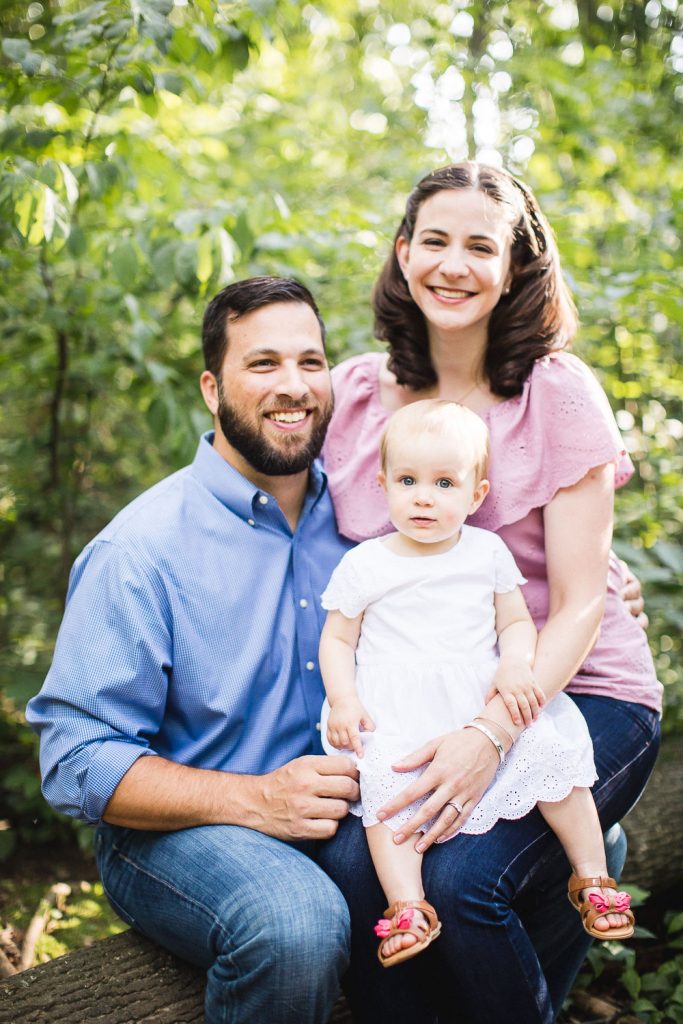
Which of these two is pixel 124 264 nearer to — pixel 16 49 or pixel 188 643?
pixel 16 49

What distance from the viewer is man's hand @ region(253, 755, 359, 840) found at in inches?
79.3

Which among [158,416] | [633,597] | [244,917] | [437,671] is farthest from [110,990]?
[158,416]

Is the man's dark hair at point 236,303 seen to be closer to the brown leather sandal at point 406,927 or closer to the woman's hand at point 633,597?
the woman's hand at point 633,597

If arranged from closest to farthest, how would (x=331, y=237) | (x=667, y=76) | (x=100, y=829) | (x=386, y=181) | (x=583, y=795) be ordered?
1. (x=583, y=795)
2. (x=100, y=829)
3. (x=331, y=237)
4. (x=667, y=76)
5. (x=386, y=181)

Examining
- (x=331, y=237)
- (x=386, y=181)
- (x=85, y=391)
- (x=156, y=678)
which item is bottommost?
(x=156, y=678)

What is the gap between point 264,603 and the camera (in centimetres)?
229

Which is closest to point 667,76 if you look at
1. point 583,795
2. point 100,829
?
point 583,795

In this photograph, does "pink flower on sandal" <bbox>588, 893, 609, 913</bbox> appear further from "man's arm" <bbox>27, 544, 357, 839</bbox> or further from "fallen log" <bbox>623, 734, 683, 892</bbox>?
"fallen log" <bbox>623, 734, 683, 892</bbox>

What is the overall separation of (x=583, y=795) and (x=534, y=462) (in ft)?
2.77

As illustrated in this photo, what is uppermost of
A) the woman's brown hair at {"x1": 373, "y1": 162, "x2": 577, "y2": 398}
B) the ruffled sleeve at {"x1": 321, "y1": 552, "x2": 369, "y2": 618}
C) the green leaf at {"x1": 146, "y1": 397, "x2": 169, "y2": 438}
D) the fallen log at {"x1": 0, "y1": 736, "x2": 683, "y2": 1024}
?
the woman's brown hair at {"x1": 373, "y1": 162, "x2": 577, "y2": 398}

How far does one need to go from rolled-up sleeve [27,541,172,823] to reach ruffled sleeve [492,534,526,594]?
83cm

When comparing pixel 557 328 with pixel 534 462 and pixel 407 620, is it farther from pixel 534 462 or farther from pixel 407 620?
pixel 407 620

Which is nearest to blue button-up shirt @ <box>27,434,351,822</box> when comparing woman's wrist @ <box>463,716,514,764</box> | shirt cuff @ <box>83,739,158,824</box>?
shirt cuff @ <box>83,739,158,824</box>

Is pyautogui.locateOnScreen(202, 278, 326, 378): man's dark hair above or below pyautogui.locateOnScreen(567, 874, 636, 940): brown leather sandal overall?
above
